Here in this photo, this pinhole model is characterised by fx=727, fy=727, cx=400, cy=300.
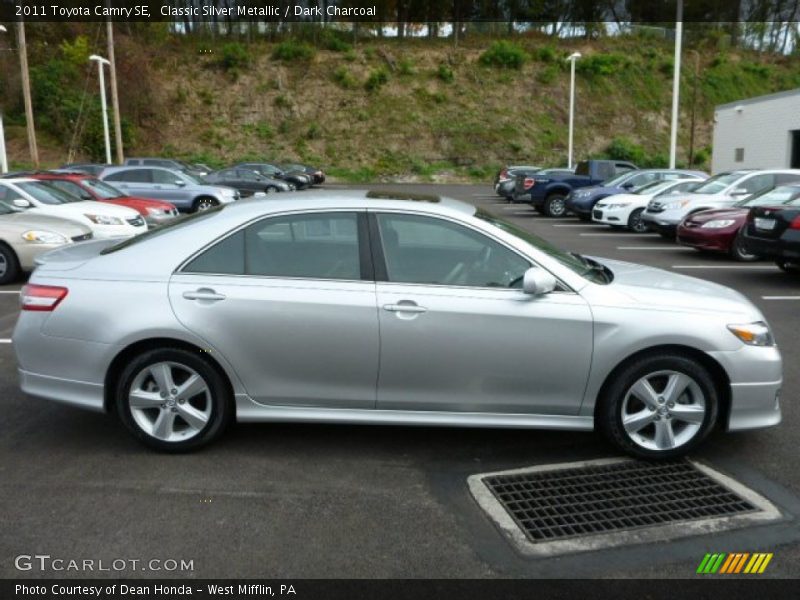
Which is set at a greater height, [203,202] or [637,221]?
[203,202]

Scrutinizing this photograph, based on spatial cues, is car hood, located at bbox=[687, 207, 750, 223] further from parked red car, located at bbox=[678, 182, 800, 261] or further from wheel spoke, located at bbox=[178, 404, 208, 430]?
wheel spoke, located at bbox=[178, 404, 208, 430]

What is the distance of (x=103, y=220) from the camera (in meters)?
11.7

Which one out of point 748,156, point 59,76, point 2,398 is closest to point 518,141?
point 748,156

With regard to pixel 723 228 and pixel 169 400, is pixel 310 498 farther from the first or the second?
pixel 723 228

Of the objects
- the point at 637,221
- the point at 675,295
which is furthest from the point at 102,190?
the point at 675,295

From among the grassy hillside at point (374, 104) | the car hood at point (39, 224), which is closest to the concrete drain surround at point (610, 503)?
the car hood at point (39, 224)

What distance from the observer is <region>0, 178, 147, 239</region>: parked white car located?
11.4 metres

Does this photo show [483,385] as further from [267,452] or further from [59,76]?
[59,76]

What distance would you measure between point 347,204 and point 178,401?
1.54 meters

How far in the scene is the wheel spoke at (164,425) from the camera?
14.1 ft

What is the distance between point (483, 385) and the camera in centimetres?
420

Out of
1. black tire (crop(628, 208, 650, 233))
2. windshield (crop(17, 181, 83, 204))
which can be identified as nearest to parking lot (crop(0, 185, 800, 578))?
windshield (crop(17, 181, 83, 204))

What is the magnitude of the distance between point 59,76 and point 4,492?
52.1m

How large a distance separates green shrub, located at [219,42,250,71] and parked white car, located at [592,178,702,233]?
42249mm
